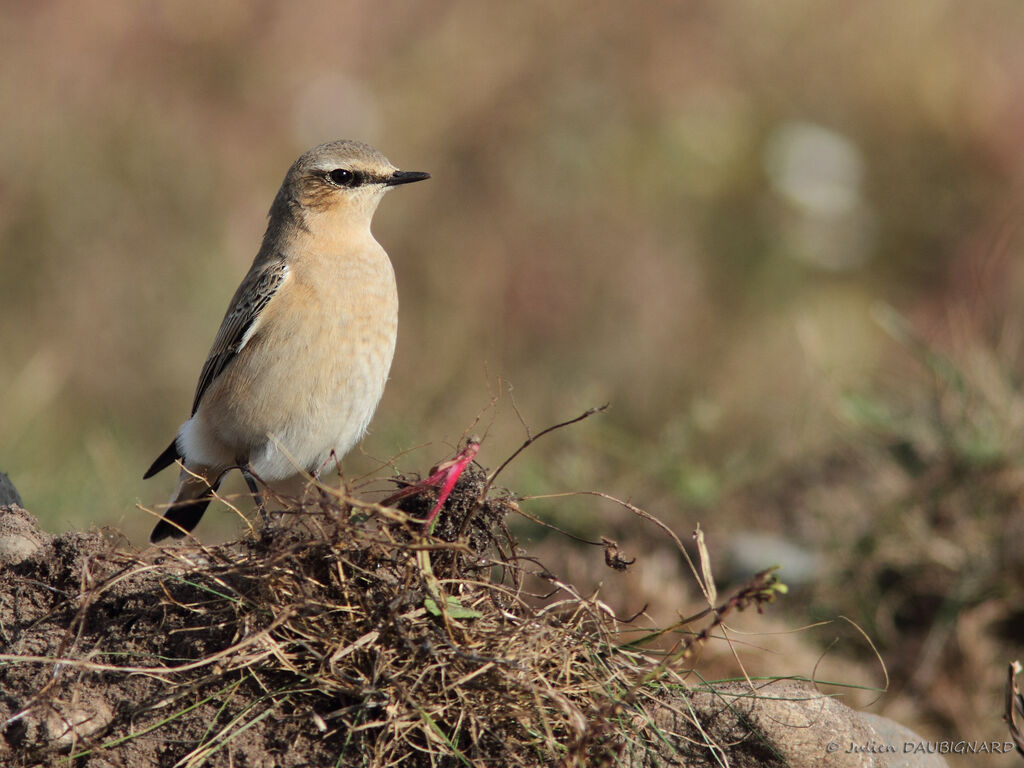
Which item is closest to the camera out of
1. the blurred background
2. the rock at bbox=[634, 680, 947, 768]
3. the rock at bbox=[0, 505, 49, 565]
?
the rock at bbox=[634, 680, 947, 768]

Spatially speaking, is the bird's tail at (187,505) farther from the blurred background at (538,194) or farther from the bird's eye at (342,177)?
the blurred background at (538,194)

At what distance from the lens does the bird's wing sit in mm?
5301

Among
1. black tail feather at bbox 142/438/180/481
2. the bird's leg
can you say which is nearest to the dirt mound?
the bird's leg

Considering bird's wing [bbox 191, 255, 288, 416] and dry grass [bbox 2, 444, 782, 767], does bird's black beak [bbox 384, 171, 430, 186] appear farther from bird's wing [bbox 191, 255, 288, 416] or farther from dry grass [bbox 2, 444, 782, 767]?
dry grass [bbox 2, 444, 782, 767]

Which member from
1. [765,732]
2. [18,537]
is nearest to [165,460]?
[18,537]

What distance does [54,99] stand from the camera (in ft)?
41.1

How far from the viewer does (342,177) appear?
5.56m

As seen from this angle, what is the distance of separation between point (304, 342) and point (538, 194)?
27.1ft

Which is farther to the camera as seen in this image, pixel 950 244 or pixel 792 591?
pixel 950 244

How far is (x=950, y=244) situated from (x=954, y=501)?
672 centimetres

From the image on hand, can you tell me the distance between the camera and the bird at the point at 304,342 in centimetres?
514

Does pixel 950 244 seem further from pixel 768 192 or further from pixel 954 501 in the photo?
pixel 954 501

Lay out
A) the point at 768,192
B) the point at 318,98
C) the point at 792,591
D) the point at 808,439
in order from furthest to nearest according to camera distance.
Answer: the point at 318,98, the point at 768,192, the point at 808,439, the point at 792,591

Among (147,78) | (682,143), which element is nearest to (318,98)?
(147,78)
